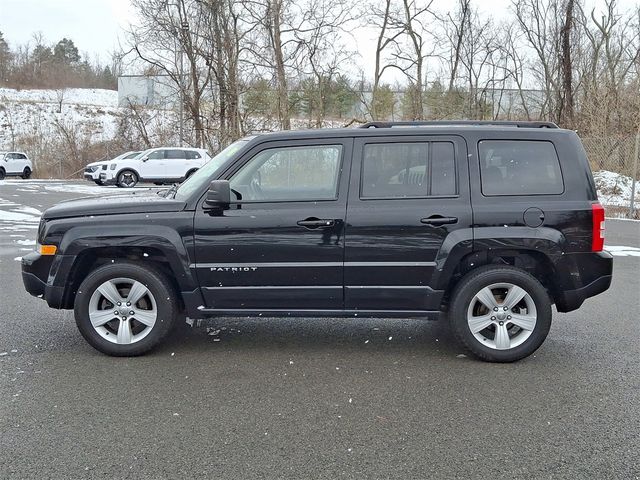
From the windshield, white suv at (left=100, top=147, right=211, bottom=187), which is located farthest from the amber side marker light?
→ white suv at (left=100, top=147, right=211, bottom=187)

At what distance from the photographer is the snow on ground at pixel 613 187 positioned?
62.7 feet

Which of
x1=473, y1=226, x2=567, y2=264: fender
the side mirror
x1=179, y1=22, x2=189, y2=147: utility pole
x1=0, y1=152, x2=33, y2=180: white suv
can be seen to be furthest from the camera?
x1=0, y1=152, x2=33, y2=180: white suv

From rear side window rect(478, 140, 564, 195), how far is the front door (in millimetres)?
1150

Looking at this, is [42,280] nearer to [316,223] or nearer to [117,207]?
[117,207]

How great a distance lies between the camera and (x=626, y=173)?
61.6 ft

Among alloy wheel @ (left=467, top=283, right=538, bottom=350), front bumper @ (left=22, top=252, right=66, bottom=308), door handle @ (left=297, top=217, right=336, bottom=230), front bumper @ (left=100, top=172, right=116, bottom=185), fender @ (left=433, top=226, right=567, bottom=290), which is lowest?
alloy wheel @ (left=467, top=283, right=538, bottom=350)

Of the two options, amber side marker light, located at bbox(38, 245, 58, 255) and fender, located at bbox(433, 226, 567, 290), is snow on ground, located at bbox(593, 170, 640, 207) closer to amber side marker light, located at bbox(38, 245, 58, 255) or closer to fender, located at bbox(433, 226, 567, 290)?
fender, located at bbox(433, 226, 567, 290)

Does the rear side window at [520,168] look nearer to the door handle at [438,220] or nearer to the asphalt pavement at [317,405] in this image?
the door handle at [438,220]

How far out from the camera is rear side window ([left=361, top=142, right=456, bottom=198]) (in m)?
4.59

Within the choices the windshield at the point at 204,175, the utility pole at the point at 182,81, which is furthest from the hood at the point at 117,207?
the utility pole at the point at 182,81

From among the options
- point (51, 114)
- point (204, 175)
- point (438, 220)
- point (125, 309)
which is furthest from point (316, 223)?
point (51, 114)

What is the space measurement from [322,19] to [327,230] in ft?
72.0

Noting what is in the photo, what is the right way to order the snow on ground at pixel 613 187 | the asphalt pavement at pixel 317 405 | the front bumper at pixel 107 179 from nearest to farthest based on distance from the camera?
the asphalt pavement at pixel 317 405, the snow on ground at pixel 613 187, the front bumper at pixel 107 179

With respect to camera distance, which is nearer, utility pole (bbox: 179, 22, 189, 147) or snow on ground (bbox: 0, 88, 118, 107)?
utility pole (bbox: 179, 22, 189, 147)
